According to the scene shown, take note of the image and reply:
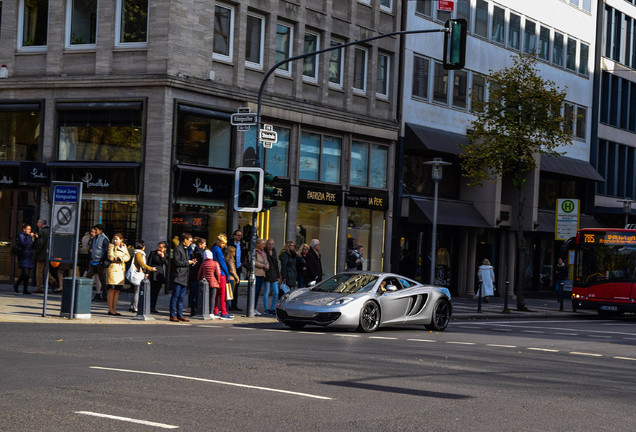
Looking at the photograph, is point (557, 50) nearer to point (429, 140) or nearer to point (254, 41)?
point (429, 140)

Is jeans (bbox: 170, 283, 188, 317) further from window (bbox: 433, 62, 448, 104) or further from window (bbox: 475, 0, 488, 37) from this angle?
window (bbox: 475, 0, 488, 37)

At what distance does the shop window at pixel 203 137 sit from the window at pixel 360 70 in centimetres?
728

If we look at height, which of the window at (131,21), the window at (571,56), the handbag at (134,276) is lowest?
the handbag at (134,276)

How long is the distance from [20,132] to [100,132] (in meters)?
2.85

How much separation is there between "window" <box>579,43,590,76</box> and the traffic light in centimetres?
3074

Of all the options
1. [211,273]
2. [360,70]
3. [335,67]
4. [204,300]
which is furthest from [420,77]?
[204,300]

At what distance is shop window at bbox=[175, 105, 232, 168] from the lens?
2905 centimetres

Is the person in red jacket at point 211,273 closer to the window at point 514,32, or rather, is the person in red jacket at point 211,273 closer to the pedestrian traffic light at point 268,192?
the pedestrian traffic light at point 268,192

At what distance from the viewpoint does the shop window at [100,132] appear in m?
28.7

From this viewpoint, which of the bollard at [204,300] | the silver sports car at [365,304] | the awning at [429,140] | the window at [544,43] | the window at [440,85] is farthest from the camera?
the window at [544,43]

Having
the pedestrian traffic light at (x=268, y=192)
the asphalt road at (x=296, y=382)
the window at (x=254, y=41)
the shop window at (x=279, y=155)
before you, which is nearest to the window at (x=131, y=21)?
the window at (x=254, y=41)

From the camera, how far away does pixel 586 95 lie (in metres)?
50.3

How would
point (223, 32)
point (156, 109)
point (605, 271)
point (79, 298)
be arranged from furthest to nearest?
point (605, 271) < point (223, 32) < point (156, 109) < point (79, 298)

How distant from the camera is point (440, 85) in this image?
133ft
